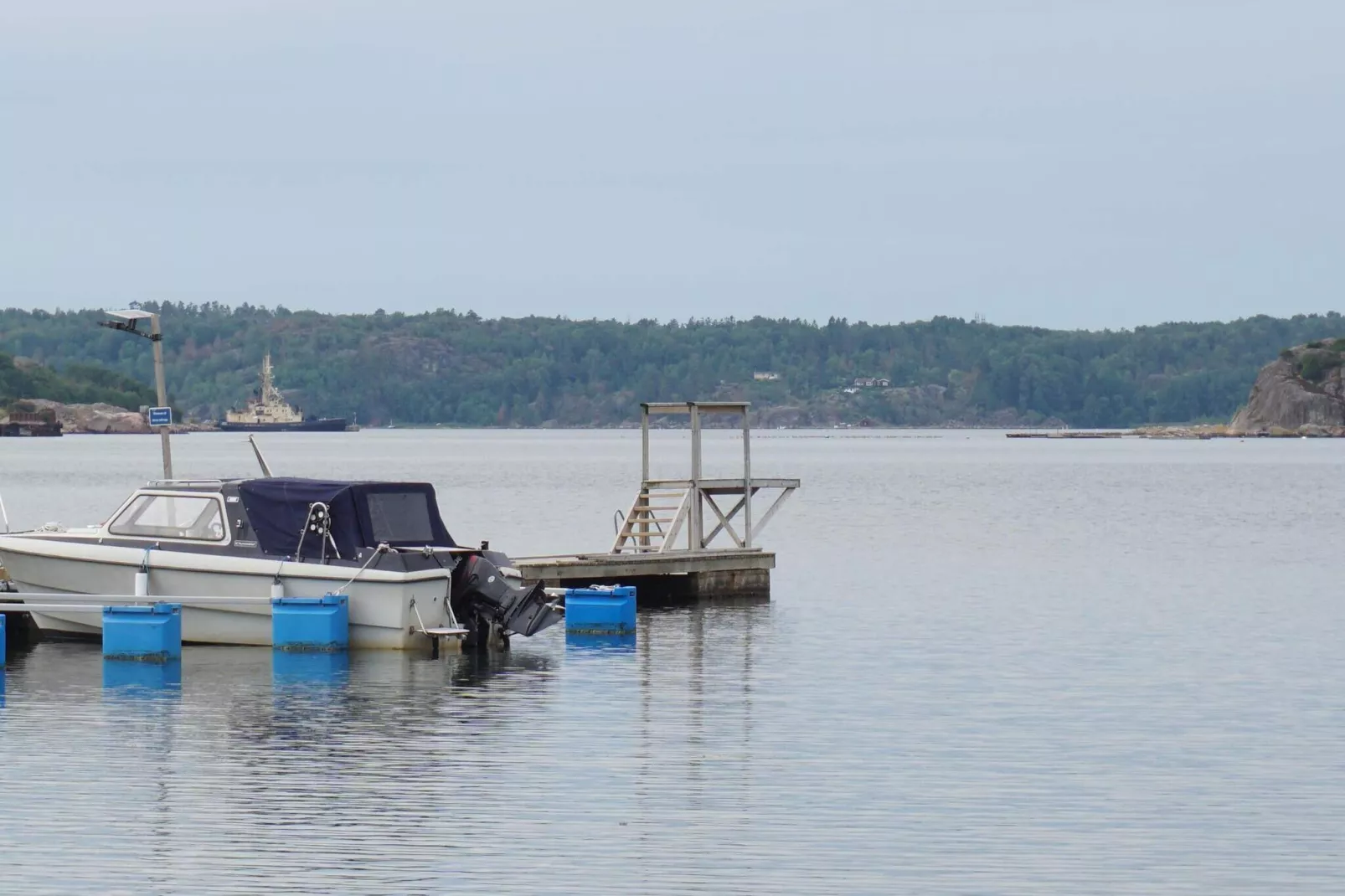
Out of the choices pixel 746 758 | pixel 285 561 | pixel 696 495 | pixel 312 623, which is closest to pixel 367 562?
pixel 312 623

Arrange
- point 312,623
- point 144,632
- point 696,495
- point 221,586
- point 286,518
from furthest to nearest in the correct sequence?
1. point 696,495
2. point 221,586
3. point 286,518
4. point 312,623
5. point 144,632

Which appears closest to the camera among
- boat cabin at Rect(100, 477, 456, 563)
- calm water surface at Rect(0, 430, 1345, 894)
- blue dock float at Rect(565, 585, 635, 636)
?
calm water surface at Rect(0, 430, 1345, 894)

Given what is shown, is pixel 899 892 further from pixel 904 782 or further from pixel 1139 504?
pixel 1139 504

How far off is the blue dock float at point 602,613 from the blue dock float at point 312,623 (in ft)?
16.1

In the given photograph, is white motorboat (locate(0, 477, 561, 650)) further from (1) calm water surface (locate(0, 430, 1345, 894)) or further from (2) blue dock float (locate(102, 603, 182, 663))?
(2) blue dock float (locate(102, 603, 182, 663))

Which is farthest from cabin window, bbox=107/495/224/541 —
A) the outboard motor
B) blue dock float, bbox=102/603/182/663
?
the outboard motor

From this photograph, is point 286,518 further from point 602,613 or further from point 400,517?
point 602,613

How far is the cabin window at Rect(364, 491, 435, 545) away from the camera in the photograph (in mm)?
27094

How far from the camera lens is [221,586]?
27172 millimetres

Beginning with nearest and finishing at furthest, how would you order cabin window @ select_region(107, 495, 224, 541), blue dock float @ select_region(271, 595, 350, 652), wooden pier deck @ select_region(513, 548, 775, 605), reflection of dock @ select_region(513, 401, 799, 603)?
blue dock float @ select_region(271, 595, 350, 652) < cabin window @ select_region(107, 495, 224, 541) < wooden pier deck @ select_region(513, 548, 775, 605) < reflection of dock @ select_region(513, 401, 799, 603)

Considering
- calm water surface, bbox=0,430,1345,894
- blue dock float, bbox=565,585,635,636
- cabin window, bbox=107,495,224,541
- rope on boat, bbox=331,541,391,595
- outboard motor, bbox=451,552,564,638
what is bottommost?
calm water surface, bbox=0,430,1345,894

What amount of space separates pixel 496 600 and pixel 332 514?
248cm

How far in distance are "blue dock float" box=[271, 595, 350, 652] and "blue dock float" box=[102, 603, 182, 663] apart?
1.28 meters

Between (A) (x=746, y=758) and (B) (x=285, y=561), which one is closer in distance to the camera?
(A) (x=746, y=758)
